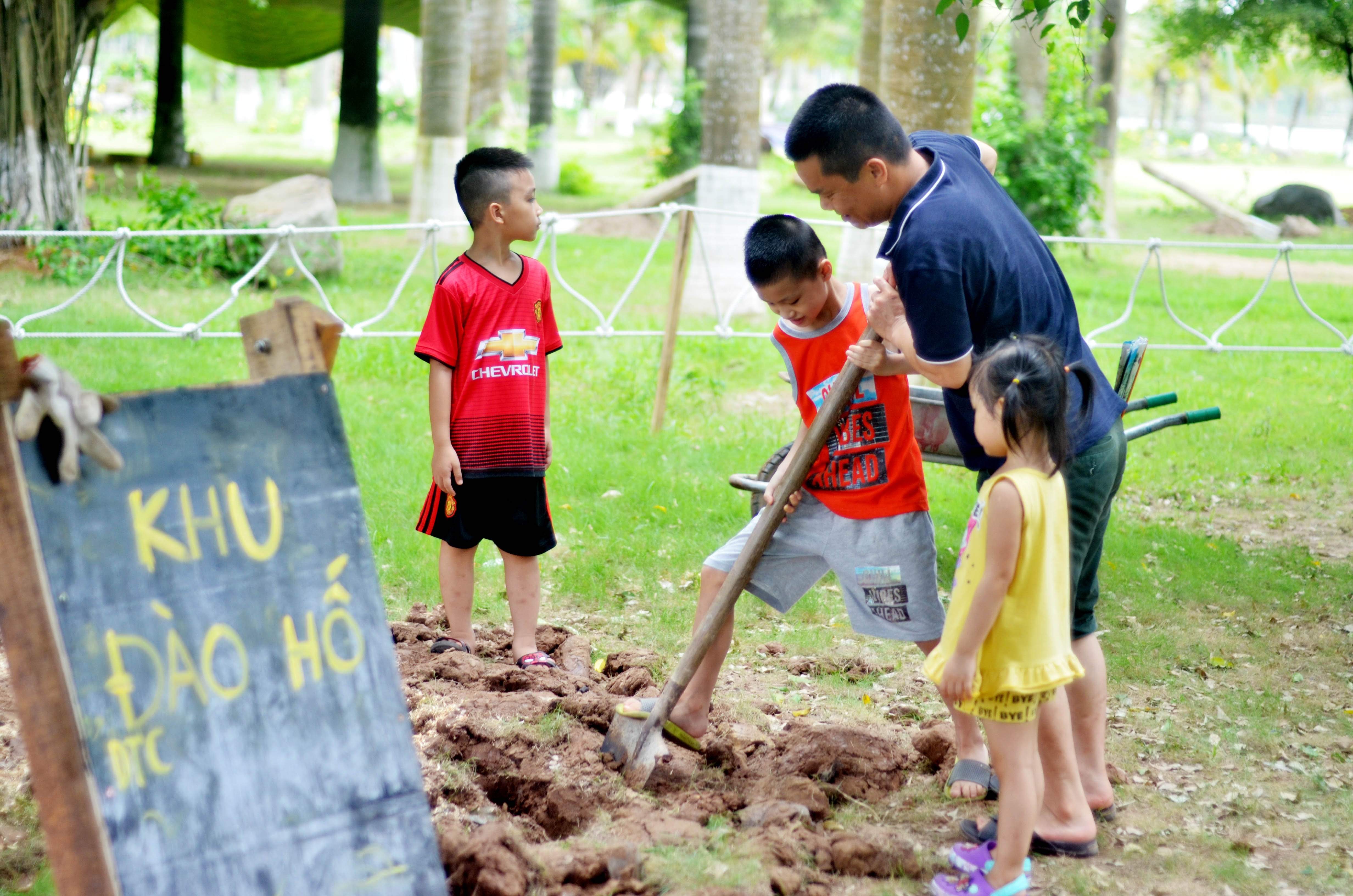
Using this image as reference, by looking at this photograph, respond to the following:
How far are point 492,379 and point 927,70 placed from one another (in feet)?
14.2

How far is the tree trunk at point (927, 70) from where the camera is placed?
274 inches

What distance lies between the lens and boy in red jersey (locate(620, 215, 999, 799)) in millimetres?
3061

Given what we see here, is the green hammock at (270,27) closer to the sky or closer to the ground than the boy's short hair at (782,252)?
closer to the sky

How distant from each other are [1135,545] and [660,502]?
7.36 feet

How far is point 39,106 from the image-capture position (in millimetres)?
10039

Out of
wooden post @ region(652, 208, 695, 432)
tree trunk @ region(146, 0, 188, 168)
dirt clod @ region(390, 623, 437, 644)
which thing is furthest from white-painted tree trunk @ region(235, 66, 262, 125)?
dirt clod @ region(390, 623, 437, 644)

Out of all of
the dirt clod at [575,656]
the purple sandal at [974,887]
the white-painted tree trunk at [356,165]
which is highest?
the white-painted tree trunk at [356,165]

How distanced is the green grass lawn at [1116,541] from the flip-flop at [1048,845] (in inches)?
2.0

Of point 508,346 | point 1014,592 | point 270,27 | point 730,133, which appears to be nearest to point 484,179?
point 508,346

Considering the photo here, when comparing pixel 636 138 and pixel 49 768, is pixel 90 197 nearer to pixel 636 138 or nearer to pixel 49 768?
pixel 49 768

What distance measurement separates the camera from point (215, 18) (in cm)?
2155

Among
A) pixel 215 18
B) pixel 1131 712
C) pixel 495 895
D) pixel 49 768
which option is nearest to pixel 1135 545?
pixel 1131 712

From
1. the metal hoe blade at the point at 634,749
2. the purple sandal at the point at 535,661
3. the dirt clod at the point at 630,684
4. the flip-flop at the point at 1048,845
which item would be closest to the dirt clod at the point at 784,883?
the flip-flop at the point at 1048,845

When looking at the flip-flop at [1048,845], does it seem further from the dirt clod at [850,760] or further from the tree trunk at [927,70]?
the tree trunk at [927,70]
